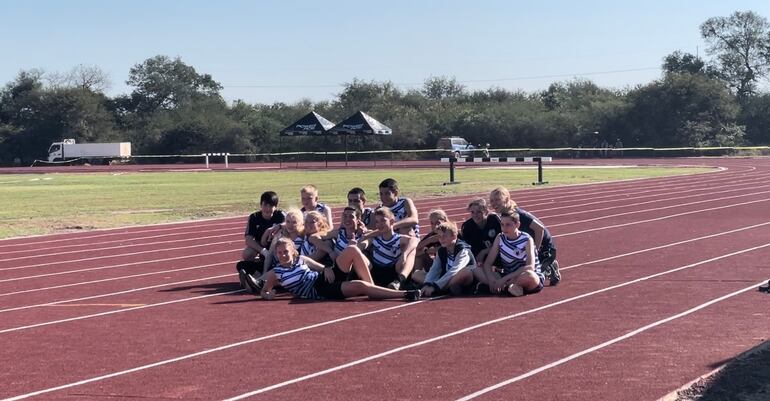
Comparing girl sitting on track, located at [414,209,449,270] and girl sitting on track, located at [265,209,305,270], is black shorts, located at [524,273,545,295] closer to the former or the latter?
girl sitting on track, located at [414,209,449,270]

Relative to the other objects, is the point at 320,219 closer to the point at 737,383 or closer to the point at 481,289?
the point at 481,289

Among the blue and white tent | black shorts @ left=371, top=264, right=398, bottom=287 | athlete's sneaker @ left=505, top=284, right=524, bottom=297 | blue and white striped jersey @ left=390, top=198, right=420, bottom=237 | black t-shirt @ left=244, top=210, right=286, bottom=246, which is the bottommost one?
athlete's sneaker @ left=505, top=284, right=524, bottom=297

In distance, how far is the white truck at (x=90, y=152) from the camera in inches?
2901

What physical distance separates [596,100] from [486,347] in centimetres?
7961

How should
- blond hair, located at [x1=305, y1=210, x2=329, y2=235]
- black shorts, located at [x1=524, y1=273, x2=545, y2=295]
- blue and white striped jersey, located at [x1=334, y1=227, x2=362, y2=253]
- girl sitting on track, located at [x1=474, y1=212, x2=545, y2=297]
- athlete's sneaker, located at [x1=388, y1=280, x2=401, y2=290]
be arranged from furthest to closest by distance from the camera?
blond hair, located at [x1=305, y1=210, x2=329, y2=235]
blue and white striped jersey, located at [x1=334, y1=227, x2=362, y2=253]
athlete's sneaker, located at [x1=388, y1=280, x2=401, y2=290]
black shorts, located at [x1=524, y1=273, x2=545, y2=295]
girl sitting on track, located at [x1=474, y1=212, x2=545, y2=297]

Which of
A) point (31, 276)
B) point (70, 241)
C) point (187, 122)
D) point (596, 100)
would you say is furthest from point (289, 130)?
point (31, 276)

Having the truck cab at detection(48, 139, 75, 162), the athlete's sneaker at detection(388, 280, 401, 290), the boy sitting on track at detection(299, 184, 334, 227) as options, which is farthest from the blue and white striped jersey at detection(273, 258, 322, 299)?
the truck cab at detection(48, 139, 75, 162)

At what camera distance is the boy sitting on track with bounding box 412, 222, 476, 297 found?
10.4 m

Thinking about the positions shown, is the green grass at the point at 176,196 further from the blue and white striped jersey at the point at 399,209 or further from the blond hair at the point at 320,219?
the blue and white striped jersey at the point at 399,209

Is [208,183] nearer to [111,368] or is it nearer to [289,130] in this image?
[289,130]

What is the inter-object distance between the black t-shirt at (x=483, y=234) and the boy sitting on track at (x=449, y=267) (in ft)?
1.32

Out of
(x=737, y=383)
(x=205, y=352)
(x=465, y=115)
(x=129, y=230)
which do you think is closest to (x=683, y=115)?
(x=465, y=115)

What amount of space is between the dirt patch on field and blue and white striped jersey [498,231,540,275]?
353 cm

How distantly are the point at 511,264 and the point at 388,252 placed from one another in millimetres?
A: 1247
